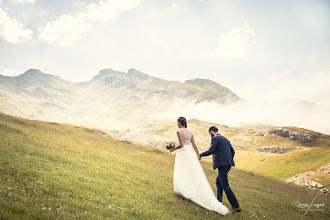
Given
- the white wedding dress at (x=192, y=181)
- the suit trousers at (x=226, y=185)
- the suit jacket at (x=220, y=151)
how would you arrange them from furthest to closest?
the suit jacket at (x=220, y=151) → the suit trousers at (x=226, y=185) → the white wedding dress at (x=192, y=181)

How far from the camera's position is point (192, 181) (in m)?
12.7

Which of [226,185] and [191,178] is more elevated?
[191,178]

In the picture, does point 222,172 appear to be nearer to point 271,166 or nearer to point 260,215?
point 260,215

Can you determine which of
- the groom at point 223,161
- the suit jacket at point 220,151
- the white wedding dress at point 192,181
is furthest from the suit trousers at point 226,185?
the white wedding dress at point 192,181

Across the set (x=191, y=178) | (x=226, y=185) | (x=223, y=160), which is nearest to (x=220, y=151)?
(x=223, y=160)

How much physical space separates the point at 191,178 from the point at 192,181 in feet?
0.62

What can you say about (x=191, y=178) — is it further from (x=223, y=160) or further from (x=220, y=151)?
(x=220, y=151)

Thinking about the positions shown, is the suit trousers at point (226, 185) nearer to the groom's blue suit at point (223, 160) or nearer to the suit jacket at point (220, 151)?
the groom's blue suit at point (223, 160)

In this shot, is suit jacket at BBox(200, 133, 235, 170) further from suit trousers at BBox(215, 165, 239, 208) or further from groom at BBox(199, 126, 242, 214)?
suit trousers at BBox(215, 165, 239, 208)

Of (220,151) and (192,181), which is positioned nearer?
(192,181)

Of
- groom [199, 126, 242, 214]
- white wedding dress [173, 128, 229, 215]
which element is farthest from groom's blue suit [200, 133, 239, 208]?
white wedding dress [173, 128, 229, 215]

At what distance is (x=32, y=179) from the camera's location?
11.0 meters

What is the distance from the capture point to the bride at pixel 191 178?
1204cm

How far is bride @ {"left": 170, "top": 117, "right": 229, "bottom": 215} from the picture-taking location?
12039 mm
